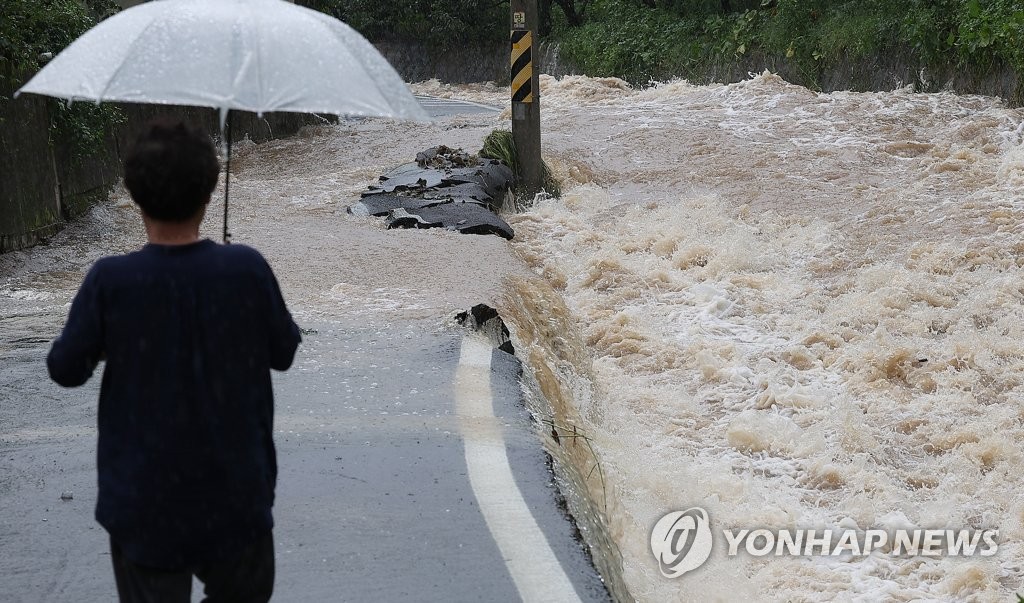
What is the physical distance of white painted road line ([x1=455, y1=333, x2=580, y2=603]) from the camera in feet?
11.6

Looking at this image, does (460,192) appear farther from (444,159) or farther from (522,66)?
(522,66)

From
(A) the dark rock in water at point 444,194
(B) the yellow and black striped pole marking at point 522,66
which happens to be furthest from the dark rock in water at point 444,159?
(B) the yellow and black striped pole marking at point 522,66

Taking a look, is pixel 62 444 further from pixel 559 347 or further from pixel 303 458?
pixel 559 347

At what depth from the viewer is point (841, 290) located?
10055mm

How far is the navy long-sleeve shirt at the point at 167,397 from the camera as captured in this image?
233cm

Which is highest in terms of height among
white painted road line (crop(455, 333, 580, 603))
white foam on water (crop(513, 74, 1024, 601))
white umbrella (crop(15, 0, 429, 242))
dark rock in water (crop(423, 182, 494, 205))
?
white umbrella (crop(15, 0, 429, 242))

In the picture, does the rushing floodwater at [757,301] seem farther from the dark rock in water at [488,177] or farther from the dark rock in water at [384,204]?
the dark rock in water at [488,177]

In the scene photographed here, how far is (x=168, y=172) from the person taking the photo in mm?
2354

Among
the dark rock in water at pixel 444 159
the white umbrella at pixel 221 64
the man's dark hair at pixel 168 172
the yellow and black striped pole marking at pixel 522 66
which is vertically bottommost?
the dark rock in water at pixel 444 159

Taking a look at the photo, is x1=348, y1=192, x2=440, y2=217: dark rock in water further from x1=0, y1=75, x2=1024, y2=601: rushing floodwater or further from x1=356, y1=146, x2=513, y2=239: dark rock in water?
x1=0, y1=75, x2=1024, y2=601: rushing floodwater

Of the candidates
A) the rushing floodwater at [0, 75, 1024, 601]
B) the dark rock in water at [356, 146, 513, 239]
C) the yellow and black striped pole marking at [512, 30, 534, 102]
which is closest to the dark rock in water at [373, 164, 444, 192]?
the dark rock in water at [356, 146, 513, 239]

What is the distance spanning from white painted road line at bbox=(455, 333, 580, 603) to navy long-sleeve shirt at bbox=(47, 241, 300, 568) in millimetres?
1369

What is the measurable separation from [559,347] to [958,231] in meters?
4.92

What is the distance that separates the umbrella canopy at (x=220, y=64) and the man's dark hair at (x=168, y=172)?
44cm
